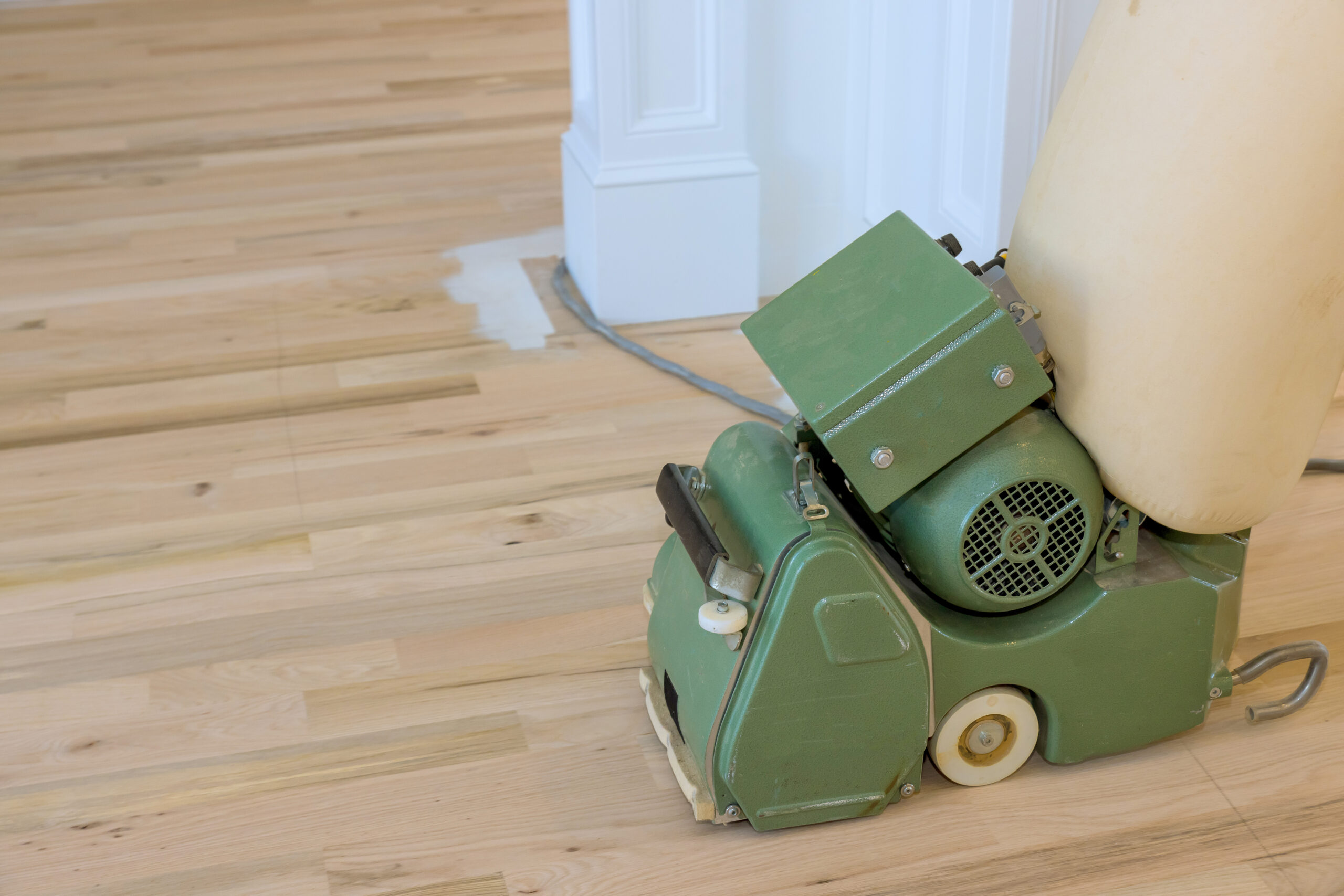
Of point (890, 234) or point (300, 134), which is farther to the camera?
point (300, 134)

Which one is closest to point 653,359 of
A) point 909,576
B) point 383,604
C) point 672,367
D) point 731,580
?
point 672,367

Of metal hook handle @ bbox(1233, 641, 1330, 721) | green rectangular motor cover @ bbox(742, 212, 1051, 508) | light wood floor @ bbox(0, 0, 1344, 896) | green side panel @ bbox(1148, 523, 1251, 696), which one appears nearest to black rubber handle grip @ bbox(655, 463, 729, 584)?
green rectangular motor cover @ bbox(742, 212, 1051, 508)

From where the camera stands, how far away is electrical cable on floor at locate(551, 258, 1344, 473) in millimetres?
1776

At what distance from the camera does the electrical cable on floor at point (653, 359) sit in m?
1.96

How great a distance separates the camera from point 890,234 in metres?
1.18

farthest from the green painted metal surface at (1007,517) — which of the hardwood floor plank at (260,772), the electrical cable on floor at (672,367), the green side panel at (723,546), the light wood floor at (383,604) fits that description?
the electrical cable on floor at (672,367)

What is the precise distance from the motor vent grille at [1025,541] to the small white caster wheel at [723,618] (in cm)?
20

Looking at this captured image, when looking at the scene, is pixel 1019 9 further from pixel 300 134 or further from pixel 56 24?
pixel 56 24

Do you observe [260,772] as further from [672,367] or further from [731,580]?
[672,367]

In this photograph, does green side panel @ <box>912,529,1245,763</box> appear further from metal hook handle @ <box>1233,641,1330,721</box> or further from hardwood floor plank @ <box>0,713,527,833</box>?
hardwood floor plank @ <box>0,713,527,833</box>

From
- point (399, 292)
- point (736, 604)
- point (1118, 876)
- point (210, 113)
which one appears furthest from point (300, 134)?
point (1118, 876)

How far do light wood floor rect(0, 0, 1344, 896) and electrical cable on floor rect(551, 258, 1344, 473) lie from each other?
0.09 feet

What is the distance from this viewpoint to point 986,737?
124 centimetres

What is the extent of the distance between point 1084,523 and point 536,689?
61 cm
